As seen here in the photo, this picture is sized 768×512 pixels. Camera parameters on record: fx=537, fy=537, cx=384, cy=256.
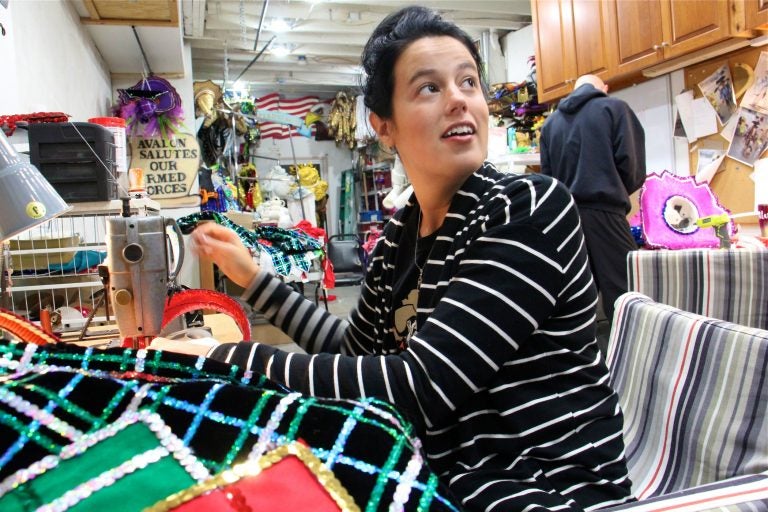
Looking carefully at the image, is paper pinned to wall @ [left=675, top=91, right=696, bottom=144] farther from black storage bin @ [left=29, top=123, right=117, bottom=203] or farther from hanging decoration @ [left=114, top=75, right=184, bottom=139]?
hanging decoration @ [left=114, top=75, right=184, bottom=139]

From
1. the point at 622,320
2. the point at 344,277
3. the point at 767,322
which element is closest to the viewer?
the point at 622,320

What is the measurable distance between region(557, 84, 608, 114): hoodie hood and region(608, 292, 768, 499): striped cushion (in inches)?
74.8

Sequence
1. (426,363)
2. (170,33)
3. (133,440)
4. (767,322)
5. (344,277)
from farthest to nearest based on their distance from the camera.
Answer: (344,277) → (170,33) → (767,322) → (426,363) → (133,440)

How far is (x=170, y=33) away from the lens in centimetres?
362

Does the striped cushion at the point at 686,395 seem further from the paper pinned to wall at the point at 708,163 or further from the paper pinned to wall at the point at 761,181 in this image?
the paper pinned to wall at the point at 708,163

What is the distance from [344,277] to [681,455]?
489 cm

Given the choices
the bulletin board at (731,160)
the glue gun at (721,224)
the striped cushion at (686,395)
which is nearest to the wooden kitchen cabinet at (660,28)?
the bulletin board at (731,160)

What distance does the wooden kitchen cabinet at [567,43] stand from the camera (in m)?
3.54

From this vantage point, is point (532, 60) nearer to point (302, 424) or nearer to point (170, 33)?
point (170, 33)

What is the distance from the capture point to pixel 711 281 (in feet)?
4.50

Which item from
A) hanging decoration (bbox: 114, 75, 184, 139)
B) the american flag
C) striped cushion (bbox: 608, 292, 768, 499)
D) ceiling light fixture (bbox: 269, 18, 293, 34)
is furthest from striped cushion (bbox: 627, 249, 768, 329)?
the american flag

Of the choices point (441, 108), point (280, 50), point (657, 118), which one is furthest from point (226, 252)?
point (280, 50)

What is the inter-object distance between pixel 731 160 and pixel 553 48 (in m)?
1.56

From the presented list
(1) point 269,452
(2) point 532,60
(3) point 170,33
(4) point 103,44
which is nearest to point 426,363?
(1) point 269,452
